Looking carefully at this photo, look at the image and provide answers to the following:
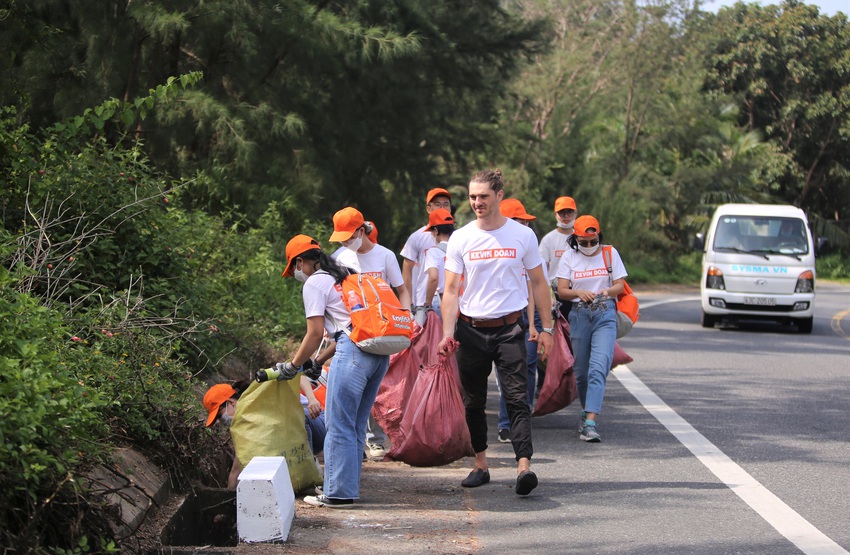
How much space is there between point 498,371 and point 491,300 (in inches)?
19.6

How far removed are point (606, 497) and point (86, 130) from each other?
461 centimetres

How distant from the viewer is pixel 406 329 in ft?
23.0

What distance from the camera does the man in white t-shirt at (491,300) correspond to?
7.41 meters

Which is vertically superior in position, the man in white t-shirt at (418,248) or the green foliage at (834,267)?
the man in white t-shirt at (418,248)

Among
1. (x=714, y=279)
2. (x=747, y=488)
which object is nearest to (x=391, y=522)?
(x=747, y=488)

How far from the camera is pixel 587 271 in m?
9.73

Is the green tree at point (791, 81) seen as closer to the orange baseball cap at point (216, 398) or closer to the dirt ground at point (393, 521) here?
the dirt ground at point (393, 521)

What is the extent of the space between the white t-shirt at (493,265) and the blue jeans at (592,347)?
2129 mm


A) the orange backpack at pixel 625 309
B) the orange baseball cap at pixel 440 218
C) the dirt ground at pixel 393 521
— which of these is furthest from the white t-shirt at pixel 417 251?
the dirt ground at pixel 393 521

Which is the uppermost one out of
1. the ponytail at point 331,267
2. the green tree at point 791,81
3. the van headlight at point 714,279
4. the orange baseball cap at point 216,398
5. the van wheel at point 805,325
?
the green tree at point 791,81

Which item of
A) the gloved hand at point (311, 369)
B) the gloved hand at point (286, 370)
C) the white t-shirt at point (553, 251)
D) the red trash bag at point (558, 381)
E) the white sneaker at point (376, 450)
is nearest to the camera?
the gloved hand at point (286, 370)

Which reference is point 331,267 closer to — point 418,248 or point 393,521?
point 393,521

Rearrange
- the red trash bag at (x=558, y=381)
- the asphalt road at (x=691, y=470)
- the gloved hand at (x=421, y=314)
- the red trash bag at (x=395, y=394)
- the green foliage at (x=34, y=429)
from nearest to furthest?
the green foliage at (x=34, y=429), the asphalt road at (x=691, y=470), the red trash bag at (x=395, y=394), the gloved hand at (x=421, y=314), the red trash bag at (x=558, y=381)

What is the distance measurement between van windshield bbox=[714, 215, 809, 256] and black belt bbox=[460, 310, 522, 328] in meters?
13.8
